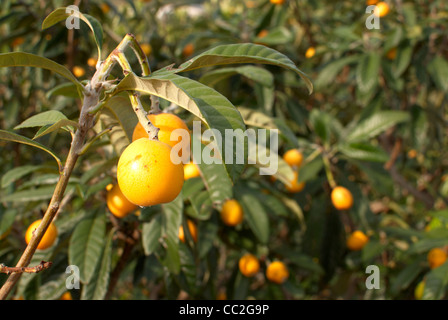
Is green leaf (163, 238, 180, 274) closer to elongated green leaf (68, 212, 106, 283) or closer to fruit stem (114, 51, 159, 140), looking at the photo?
elongated green leaf (68, 212, 106, 283)

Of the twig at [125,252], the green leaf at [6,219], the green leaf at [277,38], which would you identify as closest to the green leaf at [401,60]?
the green leaf at [277,38]

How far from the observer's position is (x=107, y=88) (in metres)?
0.51

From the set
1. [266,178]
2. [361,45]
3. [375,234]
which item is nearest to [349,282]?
[375,234]

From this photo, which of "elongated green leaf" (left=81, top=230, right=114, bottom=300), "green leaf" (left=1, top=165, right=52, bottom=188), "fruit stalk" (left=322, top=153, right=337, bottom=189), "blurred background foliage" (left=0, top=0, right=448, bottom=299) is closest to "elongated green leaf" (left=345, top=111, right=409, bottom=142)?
"blurred background foliage" (left=0, top=0, right=448, bottom=299)

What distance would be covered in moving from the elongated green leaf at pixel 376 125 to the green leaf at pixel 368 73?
22 centimetres

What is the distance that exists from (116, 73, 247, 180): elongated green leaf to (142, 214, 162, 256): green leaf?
1.66 feet

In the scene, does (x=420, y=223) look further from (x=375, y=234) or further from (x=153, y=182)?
(x=153, y=182)

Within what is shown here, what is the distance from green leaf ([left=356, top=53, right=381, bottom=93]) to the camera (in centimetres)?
158

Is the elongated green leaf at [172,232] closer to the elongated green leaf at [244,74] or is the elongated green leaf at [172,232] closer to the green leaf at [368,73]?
the elongated green leaf at [244,74]

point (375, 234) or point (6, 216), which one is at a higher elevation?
point (375, 234)

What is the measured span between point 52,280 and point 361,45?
162 centimetres

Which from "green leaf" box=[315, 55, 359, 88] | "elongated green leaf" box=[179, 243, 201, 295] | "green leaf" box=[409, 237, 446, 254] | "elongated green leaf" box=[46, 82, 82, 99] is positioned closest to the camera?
"elongated green leaf" box=[46, 82, 82, 99]

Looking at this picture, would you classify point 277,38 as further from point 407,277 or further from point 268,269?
point 407,277

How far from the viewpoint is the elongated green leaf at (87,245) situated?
2.76 feet
